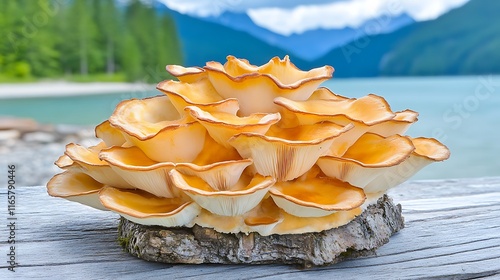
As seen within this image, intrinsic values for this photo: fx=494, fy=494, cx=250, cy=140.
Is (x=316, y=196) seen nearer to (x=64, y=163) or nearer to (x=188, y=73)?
(x=188, y=73)

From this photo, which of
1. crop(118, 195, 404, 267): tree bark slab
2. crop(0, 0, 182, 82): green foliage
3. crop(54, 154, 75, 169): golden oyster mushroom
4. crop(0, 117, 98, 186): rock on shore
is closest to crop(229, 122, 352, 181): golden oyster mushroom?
crop(118, 195, 404, 267): tree bark slab

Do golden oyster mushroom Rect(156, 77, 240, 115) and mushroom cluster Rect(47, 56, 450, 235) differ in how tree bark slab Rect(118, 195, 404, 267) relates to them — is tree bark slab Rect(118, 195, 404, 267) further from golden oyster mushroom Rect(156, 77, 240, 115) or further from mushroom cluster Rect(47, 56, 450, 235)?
golden oyster mushroom Rect(156, 77, 240, 115)

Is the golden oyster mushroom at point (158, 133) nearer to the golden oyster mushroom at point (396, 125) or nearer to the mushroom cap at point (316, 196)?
the mushroom cap at point (316, 196)

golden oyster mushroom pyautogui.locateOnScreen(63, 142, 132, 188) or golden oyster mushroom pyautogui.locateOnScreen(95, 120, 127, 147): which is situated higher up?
golden oyster mushroom pyautogui.locateOnScreen(95, 120, 127, 147)

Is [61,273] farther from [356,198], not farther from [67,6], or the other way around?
[67,6]

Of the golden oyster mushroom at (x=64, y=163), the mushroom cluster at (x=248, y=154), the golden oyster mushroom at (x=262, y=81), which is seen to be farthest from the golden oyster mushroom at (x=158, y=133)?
the golden oyster mushroom at (x=64, y=163)

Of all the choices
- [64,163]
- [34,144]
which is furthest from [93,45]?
[64,163]
